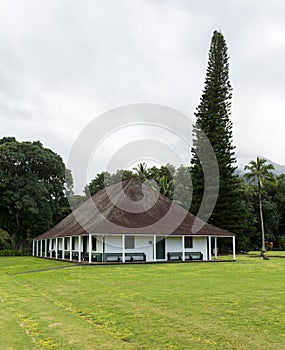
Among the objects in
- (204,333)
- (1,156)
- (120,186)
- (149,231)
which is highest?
(1,156)

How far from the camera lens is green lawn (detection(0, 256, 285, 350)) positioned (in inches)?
250

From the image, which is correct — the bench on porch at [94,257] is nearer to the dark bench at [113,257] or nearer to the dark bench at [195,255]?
the dark bench at [113,257]

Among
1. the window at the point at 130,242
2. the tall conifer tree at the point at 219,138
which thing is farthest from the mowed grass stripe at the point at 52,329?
the tall conifer tree at the point at 219,138

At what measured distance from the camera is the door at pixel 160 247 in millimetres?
27859

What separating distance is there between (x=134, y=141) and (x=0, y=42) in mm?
16329

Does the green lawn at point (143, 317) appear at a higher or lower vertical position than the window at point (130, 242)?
lower

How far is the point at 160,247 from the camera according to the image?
2806 centimetres

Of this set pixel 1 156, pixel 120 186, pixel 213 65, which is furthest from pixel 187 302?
pixel 213 65

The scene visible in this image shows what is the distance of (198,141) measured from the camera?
150 feet

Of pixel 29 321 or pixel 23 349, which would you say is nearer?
pixel 23 349

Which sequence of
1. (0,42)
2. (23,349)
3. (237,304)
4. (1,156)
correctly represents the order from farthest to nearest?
1. (1,156)
2. (0,42)
3. (237,304)
4. (23,349)

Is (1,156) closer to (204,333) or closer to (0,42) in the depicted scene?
(0,42)

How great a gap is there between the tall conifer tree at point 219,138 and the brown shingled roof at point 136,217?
451 inches

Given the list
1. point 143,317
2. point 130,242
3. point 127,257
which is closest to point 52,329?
point 143,317
